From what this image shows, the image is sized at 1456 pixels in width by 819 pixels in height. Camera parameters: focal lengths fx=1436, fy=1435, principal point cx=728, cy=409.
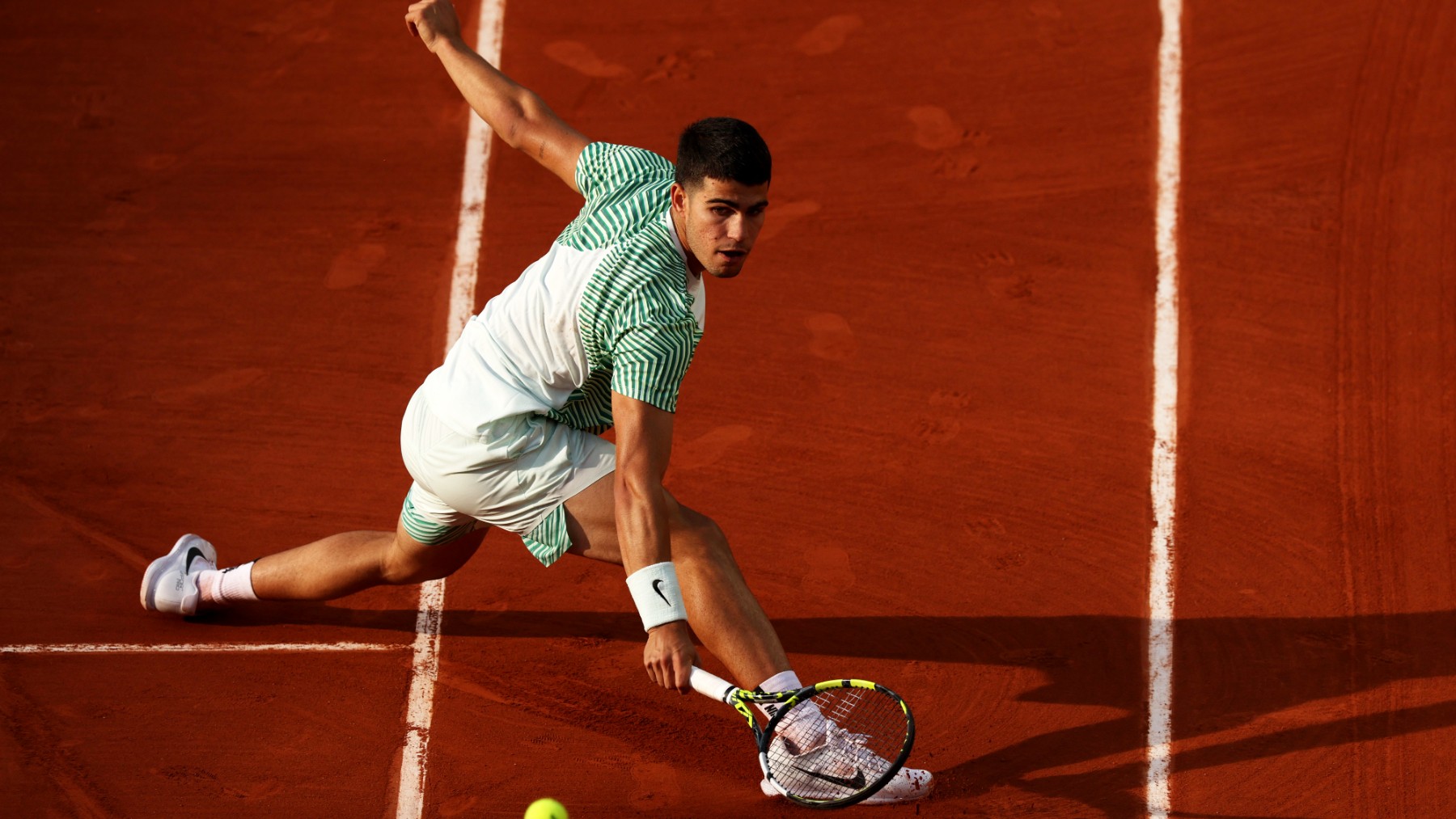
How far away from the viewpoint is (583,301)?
4.51m

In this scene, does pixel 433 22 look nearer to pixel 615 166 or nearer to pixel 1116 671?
pixel 615 166

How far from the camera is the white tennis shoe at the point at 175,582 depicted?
584 centimetres

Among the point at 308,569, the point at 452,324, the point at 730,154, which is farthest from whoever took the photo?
the point at 452,324

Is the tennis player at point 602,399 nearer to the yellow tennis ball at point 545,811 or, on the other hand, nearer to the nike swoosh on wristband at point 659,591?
the nike swoosh on wristband at point 659,591

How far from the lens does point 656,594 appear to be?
13.9ft

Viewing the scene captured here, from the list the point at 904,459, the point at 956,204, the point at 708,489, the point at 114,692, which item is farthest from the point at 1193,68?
the point at 114,692

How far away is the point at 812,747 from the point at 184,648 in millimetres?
2765

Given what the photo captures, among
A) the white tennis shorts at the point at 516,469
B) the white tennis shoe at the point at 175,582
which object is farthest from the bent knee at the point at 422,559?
the white tennis shoe at the point at 175,582

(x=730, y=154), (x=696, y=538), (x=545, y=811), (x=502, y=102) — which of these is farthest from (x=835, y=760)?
(x=502, y=102)

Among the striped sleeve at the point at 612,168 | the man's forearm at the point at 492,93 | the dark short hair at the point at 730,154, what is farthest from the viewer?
the man's forearm at the point at 492,93

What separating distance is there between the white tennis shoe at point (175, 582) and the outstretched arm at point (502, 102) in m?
2.24

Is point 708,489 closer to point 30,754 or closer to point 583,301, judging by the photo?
point 583,301

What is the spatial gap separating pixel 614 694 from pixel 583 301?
190cm

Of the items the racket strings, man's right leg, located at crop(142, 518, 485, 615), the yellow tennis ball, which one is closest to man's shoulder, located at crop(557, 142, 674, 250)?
man's right leg, located at crop(142, 518, 485, 615)
